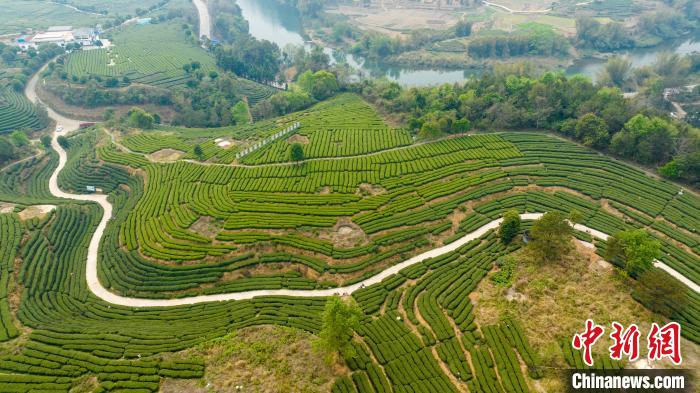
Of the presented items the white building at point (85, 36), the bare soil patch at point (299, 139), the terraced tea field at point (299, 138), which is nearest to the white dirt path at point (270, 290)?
the terraced tea field at point (299, 138)

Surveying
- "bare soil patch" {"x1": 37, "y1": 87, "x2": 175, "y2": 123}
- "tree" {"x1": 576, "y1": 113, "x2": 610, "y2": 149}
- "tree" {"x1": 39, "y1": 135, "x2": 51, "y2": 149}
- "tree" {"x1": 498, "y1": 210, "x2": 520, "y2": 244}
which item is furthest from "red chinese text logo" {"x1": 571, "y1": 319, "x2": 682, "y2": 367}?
"bare soil patch" {"x1": 37, "y1": 87, "x2": 175, "y2": 123}

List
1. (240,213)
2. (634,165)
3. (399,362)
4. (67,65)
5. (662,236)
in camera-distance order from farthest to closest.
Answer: (67,65) → (634,165) → (240,213) → (662,236) → (399,362)

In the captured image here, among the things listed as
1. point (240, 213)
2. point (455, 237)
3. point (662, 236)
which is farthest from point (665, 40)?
point (240, 213)

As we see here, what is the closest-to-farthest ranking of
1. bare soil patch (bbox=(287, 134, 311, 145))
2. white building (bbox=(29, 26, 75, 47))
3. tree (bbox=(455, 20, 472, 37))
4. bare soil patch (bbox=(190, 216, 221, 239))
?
1. bare soil patch (bbox=(190, 216, 221, 239))
2. bare soil patch (bbox=(287, 134, 311, 145))
3. white building (bbox=(29, 26, 75, 47))
4. tree (bbox=(455, 20, 472, 37))

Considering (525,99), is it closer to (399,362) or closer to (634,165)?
(634,165)

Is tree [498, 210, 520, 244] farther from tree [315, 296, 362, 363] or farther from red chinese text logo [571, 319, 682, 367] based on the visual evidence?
tree [315, 296, 362, 363]

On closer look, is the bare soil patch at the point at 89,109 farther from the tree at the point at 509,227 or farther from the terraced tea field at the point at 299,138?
the tree at the point at 509,227

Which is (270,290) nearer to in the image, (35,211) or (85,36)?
(35,211)
